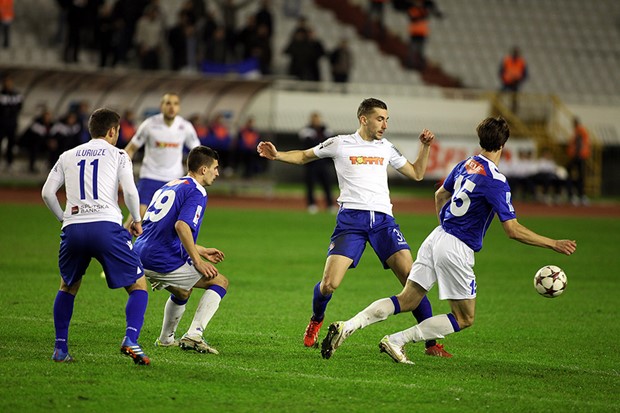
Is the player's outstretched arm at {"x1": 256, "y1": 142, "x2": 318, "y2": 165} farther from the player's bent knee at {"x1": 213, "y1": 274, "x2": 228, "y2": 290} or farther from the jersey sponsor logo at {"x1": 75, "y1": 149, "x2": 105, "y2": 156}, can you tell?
the jersey sponsor logo at {"x1": 75, "y1": 149, "x2": 105, "y2": 156}

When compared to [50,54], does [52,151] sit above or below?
below

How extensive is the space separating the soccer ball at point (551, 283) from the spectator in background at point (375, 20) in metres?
28.0

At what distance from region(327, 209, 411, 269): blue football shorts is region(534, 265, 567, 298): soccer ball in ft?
3.80

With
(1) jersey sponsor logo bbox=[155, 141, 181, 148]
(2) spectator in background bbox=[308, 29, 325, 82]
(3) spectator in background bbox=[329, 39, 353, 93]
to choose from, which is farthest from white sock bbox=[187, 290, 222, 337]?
(3) spectator in background bbox=[329, 39, 353, 93]

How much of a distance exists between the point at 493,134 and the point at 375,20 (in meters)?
29.3

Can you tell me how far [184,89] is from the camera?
28922mm

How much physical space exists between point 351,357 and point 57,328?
2.37m

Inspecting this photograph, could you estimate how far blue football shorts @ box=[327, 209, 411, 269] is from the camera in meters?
8.88

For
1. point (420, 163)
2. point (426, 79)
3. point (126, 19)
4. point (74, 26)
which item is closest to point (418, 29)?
point (426, 79)

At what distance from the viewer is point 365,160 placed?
9.14 metres

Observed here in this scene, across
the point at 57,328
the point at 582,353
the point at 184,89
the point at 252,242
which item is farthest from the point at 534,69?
the point at 57,328

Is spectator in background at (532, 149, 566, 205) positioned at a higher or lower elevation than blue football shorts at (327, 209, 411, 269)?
lower

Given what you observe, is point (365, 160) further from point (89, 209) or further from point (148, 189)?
point (148, 189)

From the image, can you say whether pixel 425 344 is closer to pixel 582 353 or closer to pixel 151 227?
pixel 582 353
